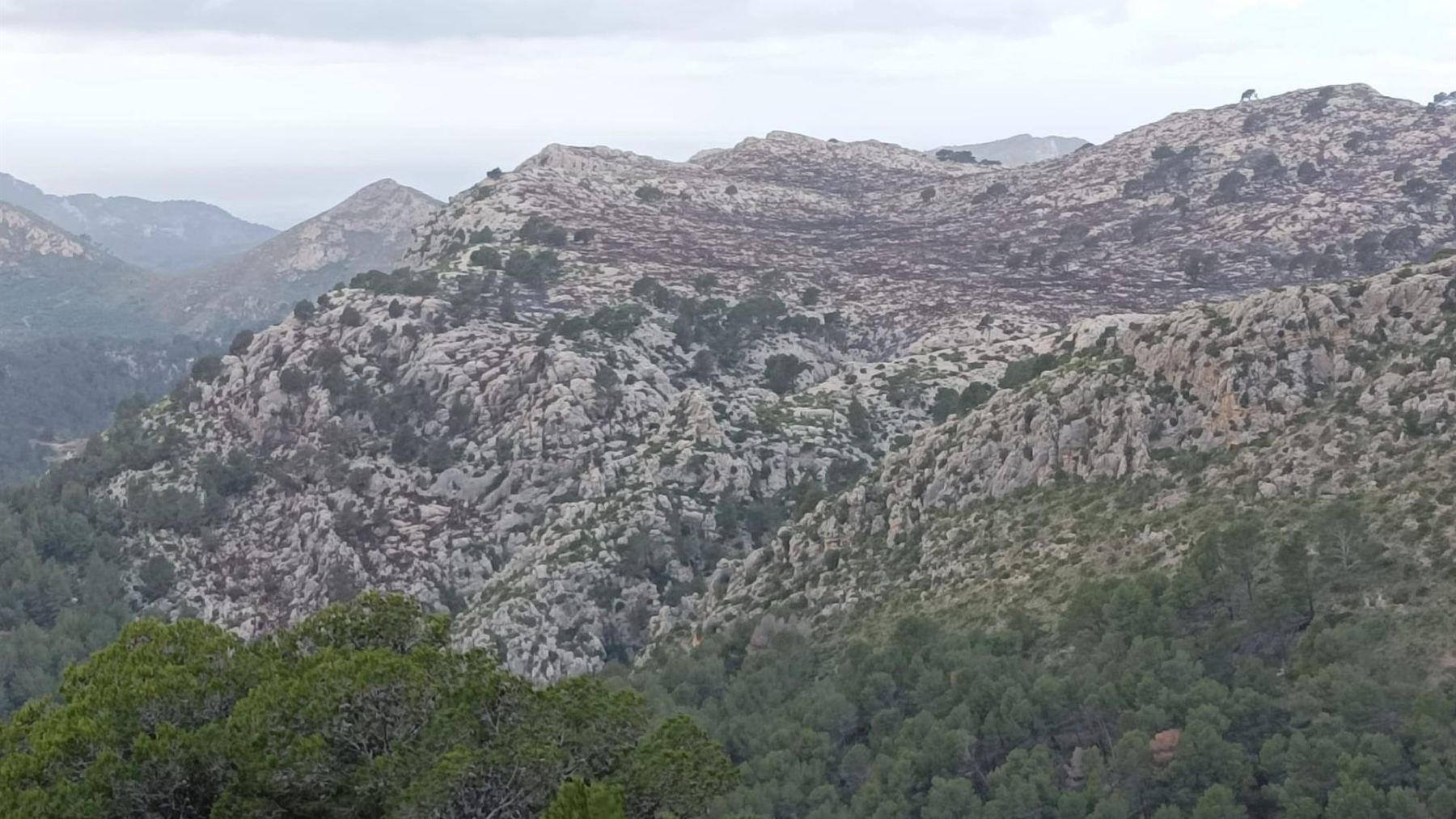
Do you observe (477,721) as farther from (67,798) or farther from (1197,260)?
(1197,260)

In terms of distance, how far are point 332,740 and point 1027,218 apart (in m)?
121

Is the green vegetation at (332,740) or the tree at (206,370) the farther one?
the tree at (206,370)

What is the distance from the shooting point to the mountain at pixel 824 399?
56188 millimetres

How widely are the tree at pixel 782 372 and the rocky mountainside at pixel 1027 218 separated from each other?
9.72 metres

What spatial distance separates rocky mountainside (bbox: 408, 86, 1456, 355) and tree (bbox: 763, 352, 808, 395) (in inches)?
383

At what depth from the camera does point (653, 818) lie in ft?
88.4

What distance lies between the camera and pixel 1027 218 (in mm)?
138125

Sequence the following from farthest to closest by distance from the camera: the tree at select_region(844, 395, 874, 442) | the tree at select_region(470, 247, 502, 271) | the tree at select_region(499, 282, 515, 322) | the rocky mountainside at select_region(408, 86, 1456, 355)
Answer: the tree at select_region(470, 247, 502, 271), the rocky mountainside at select_region(408, 86, 1456, 355), the tree at select_region(499, 282, 515, 322), the tree at select_region(844, 395, 874, 442)

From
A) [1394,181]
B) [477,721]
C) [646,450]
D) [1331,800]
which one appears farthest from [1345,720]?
[1394,181]

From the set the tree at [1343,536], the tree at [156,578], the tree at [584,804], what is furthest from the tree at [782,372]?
the tree at [584,804]

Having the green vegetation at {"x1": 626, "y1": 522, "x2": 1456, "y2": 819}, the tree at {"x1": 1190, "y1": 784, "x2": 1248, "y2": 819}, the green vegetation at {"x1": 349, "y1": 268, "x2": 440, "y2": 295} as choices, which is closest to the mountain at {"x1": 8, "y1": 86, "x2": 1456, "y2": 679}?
the green vegetation at {"x1": 349, "y1": 268, "x2": 440, "y2": 295}

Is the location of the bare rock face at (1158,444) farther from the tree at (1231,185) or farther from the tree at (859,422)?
the tree at (1231,185)

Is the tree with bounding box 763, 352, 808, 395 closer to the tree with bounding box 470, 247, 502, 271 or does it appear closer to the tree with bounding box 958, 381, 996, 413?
the tree with bounding box 958, 381, 996, 413

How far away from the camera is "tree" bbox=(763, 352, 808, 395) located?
100m
